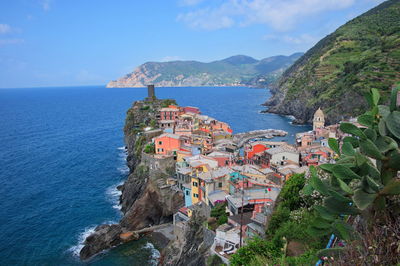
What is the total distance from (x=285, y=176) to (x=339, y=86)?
6604cm

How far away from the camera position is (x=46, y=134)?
260 feet

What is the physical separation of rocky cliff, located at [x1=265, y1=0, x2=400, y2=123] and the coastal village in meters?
28.0

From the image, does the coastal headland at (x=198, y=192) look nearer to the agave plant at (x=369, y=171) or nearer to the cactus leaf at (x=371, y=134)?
the agave plant at (x=369, y=171)

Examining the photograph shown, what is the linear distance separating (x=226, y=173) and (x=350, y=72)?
244ft

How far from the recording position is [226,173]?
27484mm

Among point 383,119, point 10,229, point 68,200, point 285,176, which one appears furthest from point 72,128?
point 383,119

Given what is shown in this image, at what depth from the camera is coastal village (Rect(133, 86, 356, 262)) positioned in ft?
61.7

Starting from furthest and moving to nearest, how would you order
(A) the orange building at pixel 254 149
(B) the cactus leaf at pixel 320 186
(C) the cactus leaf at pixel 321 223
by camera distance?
(A) the orange building at pixel 254 149, (C) the cactus leaf at pixel 321 223, (B) the cactus leaf at pixel 320 186

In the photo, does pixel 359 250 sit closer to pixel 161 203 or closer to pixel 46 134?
pixel 161 203

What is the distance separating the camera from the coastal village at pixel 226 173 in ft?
61.7

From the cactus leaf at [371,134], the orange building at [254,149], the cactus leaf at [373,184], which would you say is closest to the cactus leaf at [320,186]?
the cactus leaf at [373,184]

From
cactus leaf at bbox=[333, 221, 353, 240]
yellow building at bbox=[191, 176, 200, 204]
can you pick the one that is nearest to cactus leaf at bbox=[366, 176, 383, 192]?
cactus leaf at bbox=[333, 221, 353, 240]

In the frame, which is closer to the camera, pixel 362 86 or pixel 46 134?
pixel 362 86

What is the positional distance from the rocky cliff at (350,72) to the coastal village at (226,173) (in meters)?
28.0
